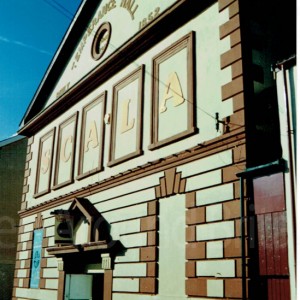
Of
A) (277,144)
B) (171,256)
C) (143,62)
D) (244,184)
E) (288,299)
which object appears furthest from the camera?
(143,62)

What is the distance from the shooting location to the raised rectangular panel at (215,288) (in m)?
8.23

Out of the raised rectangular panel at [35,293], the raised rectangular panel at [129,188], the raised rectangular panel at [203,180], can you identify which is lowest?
the raised rectangular panel at [35,293]

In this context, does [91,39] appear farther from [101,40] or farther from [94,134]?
[94,134]

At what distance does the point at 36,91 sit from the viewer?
18.1 metres

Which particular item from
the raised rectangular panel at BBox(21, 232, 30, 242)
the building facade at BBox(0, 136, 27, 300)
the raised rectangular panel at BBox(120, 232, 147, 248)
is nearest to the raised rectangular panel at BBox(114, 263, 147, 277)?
the raised rectangular panel at BBox(120, 232, 147, 248)

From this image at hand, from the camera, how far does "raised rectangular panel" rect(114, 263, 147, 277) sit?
10.3 m

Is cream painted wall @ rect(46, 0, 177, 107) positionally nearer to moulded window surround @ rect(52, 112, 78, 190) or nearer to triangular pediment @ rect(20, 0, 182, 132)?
triangular pediment @ rect(20, 0, 182, 132)

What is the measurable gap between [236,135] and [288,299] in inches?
126

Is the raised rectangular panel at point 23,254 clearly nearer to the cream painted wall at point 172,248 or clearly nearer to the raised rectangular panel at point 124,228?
the raised rectangular panel at point 124,228

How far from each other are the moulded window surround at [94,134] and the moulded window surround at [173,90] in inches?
104

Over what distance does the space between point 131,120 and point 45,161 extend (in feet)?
20.0

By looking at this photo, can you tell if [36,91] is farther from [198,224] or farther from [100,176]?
[198,224]

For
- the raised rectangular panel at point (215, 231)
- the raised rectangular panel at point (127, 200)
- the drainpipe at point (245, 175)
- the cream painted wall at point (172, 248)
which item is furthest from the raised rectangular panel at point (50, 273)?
the drainpipe at point (245, 175)

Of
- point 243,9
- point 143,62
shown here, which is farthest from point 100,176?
point 243,9
